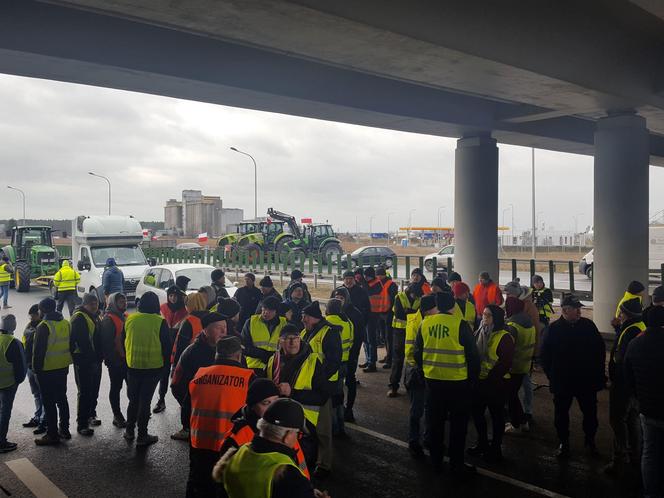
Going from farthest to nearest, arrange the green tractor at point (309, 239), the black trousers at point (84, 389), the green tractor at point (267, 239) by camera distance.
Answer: the green tractor at point (267, 239) < the green tractor at point (309, 239) < the black trousers at point (84, 389)

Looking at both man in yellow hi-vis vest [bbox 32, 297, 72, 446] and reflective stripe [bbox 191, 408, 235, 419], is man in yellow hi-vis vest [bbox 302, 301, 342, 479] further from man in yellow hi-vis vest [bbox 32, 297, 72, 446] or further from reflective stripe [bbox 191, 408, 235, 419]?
man in yellow hi-vis vest [bbox 32, 297, 72, 446]

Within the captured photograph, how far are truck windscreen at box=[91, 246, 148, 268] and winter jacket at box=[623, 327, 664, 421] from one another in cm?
1862

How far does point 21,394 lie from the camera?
10.1 m

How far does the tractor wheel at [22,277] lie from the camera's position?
28.0 meters

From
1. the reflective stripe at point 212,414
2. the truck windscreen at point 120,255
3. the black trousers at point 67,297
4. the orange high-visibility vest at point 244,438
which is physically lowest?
the black trousers at point 67,297

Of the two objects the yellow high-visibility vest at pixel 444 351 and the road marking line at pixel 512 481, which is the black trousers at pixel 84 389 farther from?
the yellow high-visibility vest at pixel 444 351

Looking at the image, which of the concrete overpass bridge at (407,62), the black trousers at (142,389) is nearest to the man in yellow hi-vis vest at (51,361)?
the black trousers at (142,389)

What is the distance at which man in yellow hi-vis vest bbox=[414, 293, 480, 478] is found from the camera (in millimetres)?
6121

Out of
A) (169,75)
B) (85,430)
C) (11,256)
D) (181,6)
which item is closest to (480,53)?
(181,6)

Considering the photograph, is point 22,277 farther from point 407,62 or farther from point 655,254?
point 655,254

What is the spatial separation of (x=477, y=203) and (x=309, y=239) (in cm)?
1809

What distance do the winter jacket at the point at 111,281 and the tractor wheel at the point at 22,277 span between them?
1460 centimetres

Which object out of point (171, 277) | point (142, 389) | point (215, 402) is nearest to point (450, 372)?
point (215, 402)

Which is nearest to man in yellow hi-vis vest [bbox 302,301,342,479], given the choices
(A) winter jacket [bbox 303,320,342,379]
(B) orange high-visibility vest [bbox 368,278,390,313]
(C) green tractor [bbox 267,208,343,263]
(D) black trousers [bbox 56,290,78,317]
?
(A) winter jacket [bbox 303,320,342,379]
